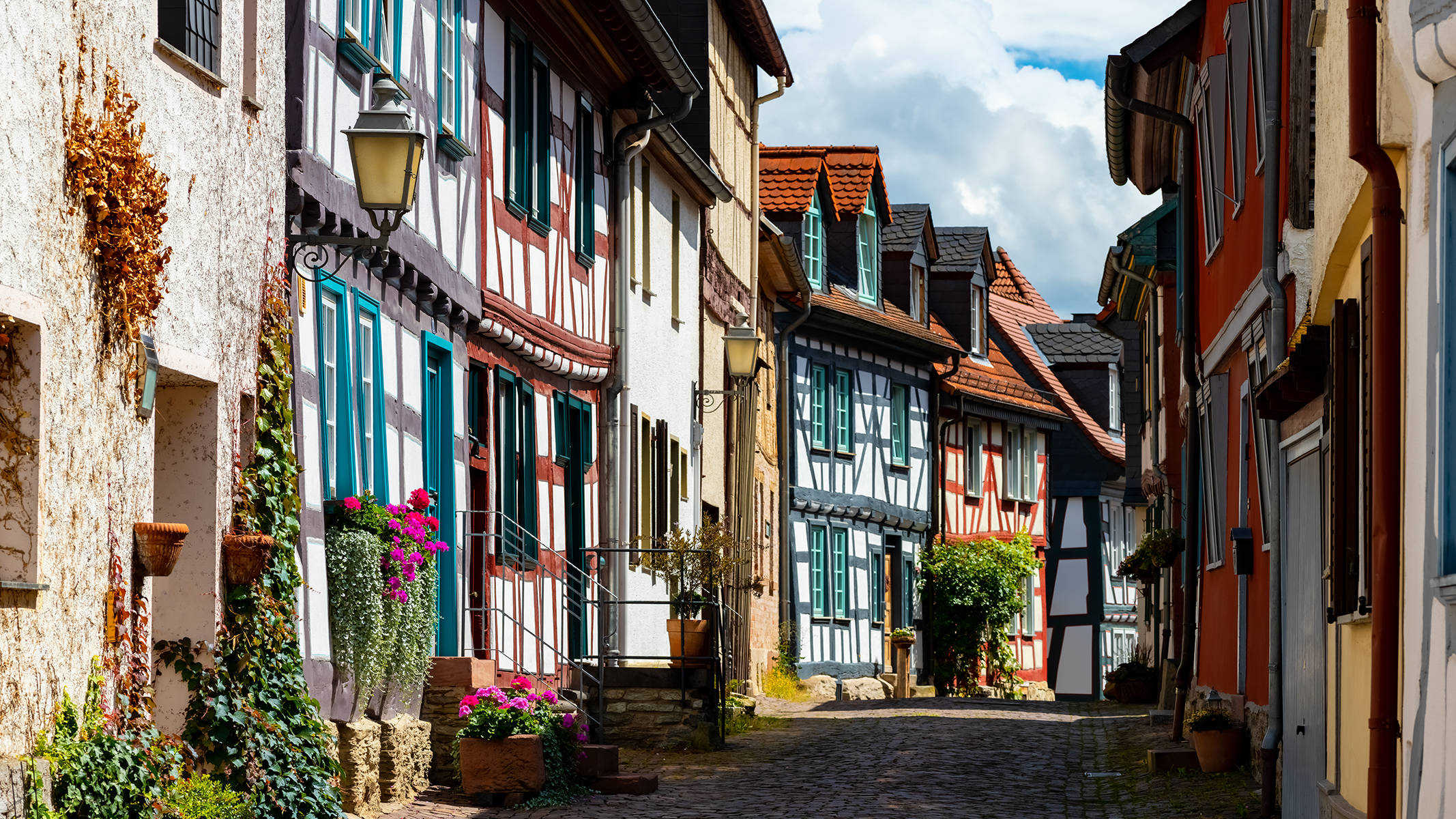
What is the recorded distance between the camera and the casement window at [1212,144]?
50.0ft

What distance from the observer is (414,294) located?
12906 millimetres

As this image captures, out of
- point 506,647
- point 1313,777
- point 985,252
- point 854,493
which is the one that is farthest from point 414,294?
point 985,252

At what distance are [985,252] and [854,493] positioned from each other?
8.58 meters

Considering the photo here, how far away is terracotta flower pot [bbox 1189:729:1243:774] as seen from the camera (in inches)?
546

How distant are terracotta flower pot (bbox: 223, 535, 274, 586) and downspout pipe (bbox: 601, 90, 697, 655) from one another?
8.70 m

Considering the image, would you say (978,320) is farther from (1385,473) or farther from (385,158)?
(1385,473)

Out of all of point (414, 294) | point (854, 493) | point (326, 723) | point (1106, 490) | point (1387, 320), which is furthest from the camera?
point (1106, 490)

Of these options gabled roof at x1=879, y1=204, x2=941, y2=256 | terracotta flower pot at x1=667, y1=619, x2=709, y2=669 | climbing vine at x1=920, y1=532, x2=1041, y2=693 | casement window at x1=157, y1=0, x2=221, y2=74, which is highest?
gabled roof at x1=879, y1=204, x2=941, y2=256

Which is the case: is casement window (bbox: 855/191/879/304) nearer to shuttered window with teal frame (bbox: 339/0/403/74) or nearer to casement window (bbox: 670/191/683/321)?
casement window (bbox: 670/191/683/321)

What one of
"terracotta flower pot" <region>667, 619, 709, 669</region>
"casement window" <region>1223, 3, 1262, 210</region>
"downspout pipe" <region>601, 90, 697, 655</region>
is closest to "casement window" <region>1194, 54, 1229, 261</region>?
"casement window" <region>1223, 3, 1262, 210</region>

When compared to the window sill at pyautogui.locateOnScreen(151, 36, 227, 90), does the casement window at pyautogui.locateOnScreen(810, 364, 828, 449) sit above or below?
below

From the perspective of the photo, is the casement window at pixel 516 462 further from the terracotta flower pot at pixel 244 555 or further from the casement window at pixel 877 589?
the casement window at pixel 877 589

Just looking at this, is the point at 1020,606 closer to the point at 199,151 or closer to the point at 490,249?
the point at 490,249

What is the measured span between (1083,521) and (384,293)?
2881 cm
